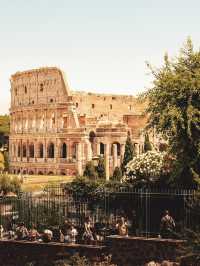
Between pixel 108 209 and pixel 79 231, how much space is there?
57.7 inches

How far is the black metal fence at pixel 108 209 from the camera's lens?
22328 millimetres

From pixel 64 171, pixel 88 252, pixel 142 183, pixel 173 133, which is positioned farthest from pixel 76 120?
pixel 88 252

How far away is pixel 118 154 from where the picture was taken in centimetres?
6856

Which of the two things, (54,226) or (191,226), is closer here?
(191,226)


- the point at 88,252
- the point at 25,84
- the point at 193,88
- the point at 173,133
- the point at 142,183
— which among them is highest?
the point at 25,84

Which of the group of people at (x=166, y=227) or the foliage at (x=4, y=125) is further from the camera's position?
the foliage at (x=4, y=125)

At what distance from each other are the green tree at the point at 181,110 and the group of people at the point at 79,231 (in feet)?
12.8

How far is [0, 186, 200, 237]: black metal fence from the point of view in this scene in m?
22.3

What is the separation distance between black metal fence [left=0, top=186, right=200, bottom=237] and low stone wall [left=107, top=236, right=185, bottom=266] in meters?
0.97

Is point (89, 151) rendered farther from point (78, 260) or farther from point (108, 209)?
point (78, 260)

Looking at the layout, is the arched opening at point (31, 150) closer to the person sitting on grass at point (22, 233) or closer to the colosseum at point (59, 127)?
the colosseum at point (59, 127)

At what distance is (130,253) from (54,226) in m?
4.43

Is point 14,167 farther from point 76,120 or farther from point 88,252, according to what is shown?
point 88,252

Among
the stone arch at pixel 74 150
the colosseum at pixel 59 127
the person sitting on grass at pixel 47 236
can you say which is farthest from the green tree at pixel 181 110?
the stone arch at pixel 74 150
